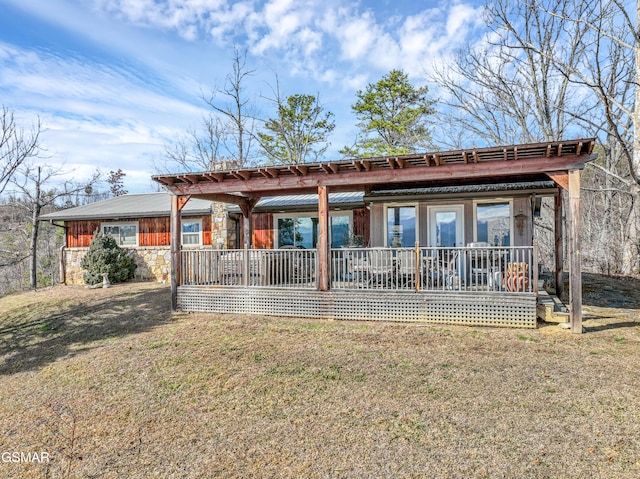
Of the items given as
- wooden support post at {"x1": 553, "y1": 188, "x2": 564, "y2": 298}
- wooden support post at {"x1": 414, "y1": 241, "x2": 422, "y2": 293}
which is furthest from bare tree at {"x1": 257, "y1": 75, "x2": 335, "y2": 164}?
wooden support post at {"x1": 414, "y1": 241, "x2": 422, "y2": 293}

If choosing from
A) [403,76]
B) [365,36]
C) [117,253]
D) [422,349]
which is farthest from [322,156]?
[422,349]

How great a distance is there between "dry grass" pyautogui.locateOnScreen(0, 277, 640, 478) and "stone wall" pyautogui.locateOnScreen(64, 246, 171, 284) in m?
7.30

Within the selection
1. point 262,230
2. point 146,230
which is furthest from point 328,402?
point 146,230

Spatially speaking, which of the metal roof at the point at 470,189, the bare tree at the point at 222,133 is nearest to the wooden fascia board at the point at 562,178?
the metal roof at the point at 470,189

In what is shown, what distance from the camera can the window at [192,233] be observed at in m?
14.8

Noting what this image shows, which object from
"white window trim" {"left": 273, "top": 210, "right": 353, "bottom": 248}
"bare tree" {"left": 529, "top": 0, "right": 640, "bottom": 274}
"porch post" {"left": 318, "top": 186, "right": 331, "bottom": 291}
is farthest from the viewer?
Answer: "white window trim" {"left": 273, "top": 210, "right": 353, "bottom": 248}

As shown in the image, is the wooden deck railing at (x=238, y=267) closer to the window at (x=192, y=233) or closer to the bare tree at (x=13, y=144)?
the window at (x=192, y=233)

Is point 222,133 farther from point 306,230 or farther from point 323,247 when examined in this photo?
point 323,247

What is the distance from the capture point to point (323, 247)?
7980 millimetres

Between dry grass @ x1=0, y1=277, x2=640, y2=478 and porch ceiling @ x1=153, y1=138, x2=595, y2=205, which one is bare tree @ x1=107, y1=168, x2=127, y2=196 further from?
dry grass @ x1=0, y1=277, x2=640, y2=478

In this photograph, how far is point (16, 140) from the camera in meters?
13.7

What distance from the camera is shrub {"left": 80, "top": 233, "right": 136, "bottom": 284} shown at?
13812mm

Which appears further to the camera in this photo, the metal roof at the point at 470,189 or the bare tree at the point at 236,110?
the bare tree at the point at 236,110

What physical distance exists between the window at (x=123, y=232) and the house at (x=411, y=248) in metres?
6.19
